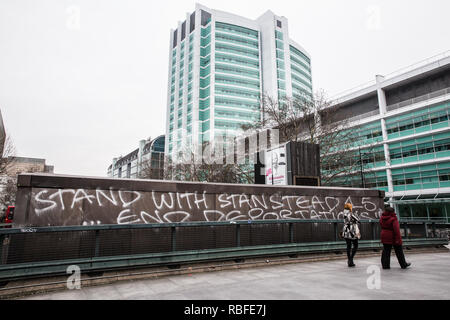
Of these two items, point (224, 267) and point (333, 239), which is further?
point (333, 239)

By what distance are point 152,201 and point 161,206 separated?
0.85 feet

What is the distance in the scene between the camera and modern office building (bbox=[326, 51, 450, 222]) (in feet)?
122

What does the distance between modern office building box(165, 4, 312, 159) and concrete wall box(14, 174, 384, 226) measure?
70179 millimetres

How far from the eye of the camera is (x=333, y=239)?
8898 mm

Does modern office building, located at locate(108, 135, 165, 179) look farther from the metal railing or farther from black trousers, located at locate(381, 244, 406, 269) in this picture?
black trousers, located at locate(381, 244, 406, 269)

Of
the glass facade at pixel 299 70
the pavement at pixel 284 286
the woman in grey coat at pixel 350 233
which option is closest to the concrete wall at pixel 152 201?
the pavement at pixel 284 286

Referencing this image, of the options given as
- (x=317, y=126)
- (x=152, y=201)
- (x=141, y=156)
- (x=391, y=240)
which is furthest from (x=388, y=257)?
(x=141, y=156)

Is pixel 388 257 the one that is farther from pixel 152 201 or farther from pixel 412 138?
pixel 412 138

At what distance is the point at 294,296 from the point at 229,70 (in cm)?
8761

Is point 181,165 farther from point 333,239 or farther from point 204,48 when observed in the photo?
point 204,48

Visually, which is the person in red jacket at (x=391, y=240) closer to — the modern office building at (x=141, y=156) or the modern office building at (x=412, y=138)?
the modern office building at (x=412, y=138)

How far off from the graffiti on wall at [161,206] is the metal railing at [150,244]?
1.56 ft

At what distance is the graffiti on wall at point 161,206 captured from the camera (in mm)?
6086
